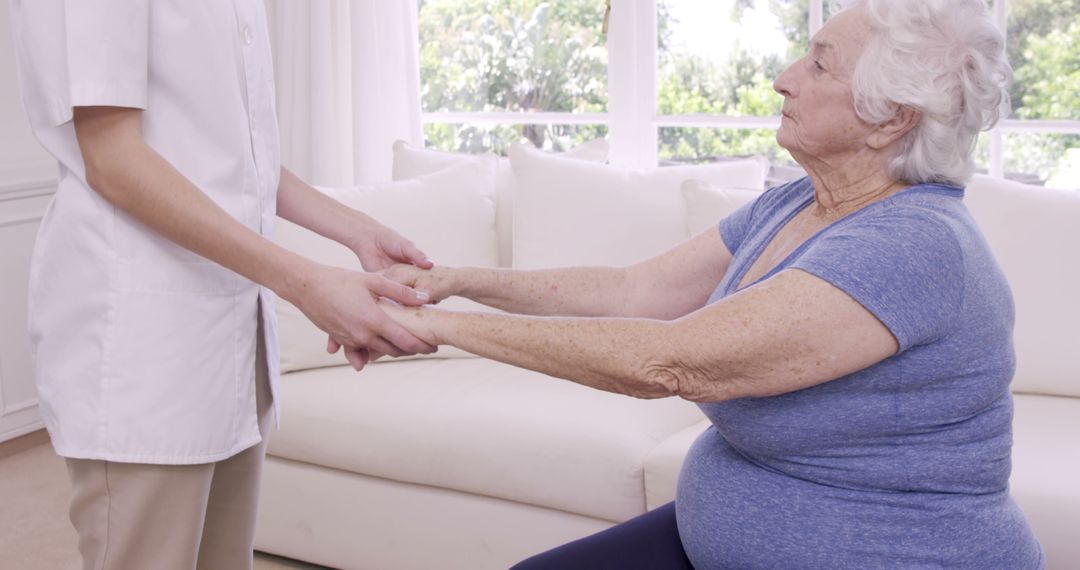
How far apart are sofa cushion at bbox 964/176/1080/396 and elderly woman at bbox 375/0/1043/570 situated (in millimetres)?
1200

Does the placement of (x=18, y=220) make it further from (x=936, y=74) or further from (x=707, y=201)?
(x=936, y=74)

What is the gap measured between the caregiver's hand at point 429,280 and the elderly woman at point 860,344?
257mm

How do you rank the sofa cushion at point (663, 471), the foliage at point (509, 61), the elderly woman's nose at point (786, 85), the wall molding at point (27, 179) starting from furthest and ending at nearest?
the foliage at point (509, 61) < the wall molding at point (27, 179) < the sofa cushion at point (663, 471) < the elderly woman's nose at point (786, 85)

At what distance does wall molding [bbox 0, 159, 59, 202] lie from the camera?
395 centimetres

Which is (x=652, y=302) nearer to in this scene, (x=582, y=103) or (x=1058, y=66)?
(x=1058, y=66)

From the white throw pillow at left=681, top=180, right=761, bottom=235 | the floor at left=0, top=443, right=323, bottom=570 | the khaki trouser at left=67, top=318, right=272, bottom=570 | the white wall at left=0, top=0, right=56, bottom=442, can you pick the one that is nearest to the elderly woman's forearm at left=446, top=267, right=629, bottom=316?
the khaki trouser at left=67, top=318, right=272, bottom=570

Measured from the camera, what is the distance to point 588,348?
56.6 inches

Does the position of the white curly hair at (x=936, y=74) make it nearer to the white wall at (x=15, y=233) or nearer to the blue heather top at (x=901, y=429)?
the blue heather top at (x=901, y=429)

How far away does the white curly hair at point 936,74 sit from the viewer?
147cm

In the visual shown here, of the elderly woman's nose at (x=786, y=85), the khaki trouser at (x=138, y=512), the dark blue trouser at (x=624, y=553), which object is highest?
the elderly woman's nose at (x=786, y=85)

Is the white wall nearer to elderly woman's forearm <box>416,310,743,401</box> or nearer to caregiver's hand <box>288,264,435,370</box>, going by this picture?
caregiver's hand <box>288,264,435,370</box>

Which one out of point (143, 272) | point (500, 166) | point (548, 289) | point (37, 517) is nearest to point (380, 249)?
point (548, 289)

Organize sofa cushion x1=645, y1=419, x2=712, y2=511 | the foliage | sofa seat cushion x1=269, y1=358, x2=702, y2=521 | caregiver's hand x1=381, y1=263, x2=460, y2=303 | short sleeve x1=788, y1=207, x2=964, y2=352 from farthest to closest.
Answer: the foliage
sofa seat cushion x1=269, y1=358, x2=702, y2=521
sofa cushion x1=645, y1=419, x2=712, y2=511
caregiver's hand x1=381, y1=263, x2=460, y2=303
short sleeve x1=788, y1=207, x2=964, y2=352

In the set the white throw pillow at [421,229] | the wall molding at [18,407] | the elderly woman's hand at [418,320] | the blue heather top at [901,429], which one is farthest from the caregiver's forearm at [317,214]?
the wall molding at [18,407]
